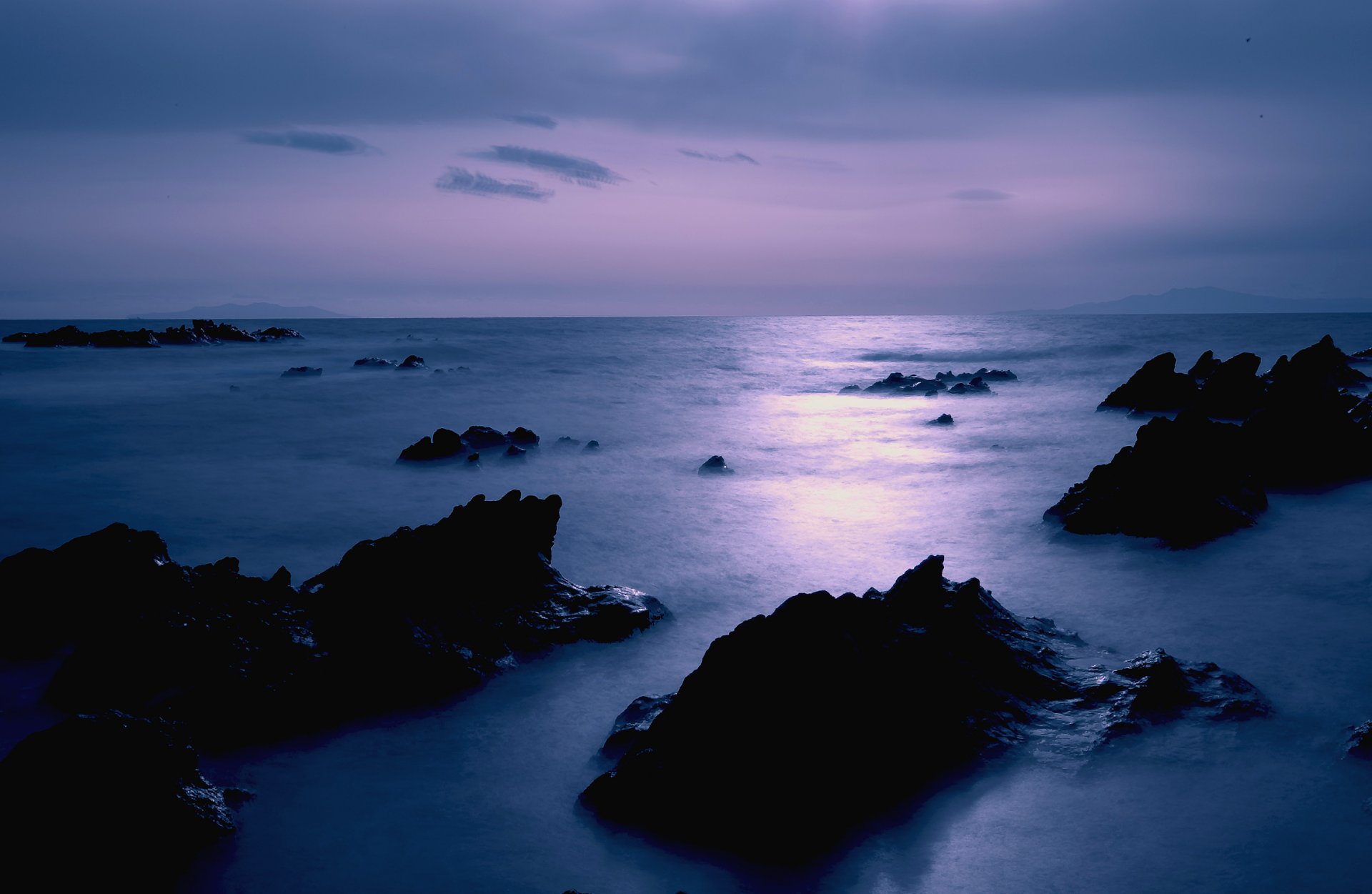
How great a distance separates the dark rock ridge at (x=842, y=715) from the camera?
506 centimetres

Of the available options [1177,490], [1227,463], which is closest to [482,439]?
[1177,490]

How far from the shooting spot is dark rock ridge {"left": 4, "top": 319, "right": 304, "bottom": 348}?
48000 millimetres

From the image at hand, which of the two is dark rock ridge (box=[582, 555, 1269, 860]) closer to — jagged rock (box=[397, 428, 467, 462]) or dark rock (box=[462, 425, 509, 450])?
jagged rock (box=[397, 428, 467, 462])

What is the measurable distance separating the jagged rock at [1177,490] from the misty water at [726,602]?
0.97 feet

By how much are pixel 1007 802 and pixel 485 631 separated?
4352 mm

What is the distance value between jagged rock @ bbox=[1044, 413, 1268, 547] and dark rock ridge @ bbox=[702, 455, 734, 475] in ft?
25.6

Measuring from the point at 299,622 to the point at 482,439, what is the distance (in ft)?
40.1

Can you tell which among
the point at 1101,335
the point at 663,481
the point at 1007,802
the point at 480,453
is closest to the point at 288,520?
the point at 480,453

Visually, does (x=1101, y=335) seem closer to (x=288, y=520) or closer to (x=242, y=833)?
(x=288, y=520)

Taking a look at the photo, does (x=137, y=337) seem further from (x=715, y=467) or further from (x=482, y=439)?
(x=715, y=467)

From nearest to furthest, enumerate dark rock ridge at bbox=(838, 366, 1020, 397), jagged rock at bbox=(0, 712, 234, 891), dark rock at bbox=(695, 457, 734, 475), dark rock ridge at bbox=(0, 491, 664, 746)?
1. jagged rock at bbox=(0, 712, 234, 891)
2. dark rock ridge at bbox=(0, 491, 664, 746)
3. dark rock at bbox=(695, 457, 734, 475)
4. dark rock ridge at bbox=(838, 366, 1020, 397)

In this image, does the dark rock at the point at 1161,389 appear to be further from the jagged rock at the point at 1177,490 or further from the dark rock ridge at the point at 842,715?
the dark rock ridge at the point at 842,715

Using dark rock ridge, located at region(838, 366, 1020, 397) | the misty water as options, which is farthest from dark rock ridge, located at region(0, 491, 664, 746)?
dark rock ridge, located at region(838, 366, 1020, 397)

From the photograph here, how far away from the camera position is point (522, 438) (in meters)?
19.8
